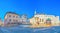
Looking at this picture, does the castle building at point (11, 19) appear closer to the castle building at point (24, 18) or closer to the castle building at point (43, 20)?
the castle building at point (24, 18)

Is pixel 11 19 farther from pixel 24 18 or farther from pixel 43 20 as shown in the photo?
pixel 43 20

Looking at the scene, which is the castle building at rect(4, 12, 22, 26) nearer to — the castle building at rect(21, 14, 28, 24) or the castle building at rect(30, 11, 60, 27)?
the castle building at rect(21, 14, 28, 24)

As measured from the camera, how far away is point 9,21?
4.86 ft

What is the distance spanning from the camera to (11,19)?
1.47 metres

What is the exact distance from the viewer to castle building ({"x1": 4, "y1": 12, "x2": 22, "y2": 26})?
1.46 meters

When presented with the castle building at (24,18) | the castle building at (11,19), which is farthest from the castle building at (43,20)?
the castle building at (11,19)

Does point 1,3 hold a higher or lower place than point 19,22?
higher

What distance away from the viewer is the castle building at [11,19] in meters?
1.46

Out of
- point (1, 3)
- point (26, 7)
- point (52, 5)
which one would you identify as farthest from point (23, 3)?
point (52, 5)

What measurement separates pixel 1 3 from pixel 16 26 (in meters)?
0.38

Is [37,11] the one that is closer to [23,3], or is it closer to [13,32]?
[23,3]

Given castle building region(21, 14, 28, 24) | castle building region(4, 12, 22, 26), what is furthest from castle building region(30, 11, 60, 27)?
castle building region(4, 12, 22, 26)

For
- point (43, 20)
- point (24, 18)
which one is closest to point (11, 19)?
point (24, 18)

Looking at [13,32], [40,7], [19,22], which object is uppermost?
[40,7]
